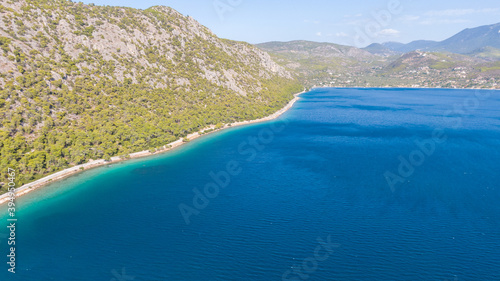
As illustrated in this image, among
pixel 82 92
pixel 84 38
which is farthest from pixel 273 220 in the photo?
pixel 84 38

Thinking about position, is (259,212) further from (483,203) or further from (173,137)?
(173,137)

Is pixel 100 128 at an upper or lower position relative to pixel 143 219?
upper

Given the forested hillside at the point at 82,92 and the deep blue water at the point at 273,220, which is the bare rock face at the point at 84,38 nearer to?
the forested hillside at the point at 82,92

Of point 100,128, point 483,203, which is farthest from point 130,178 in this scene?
point 483,203

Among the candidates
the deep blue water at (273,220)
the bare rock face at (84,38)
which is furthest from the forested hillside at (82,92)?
the deep blue water at (273,220)

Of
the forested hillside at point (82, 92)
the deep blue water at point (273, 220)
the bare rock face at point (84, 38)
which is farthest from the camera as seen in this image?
the bare rock face at point (84, 38)
